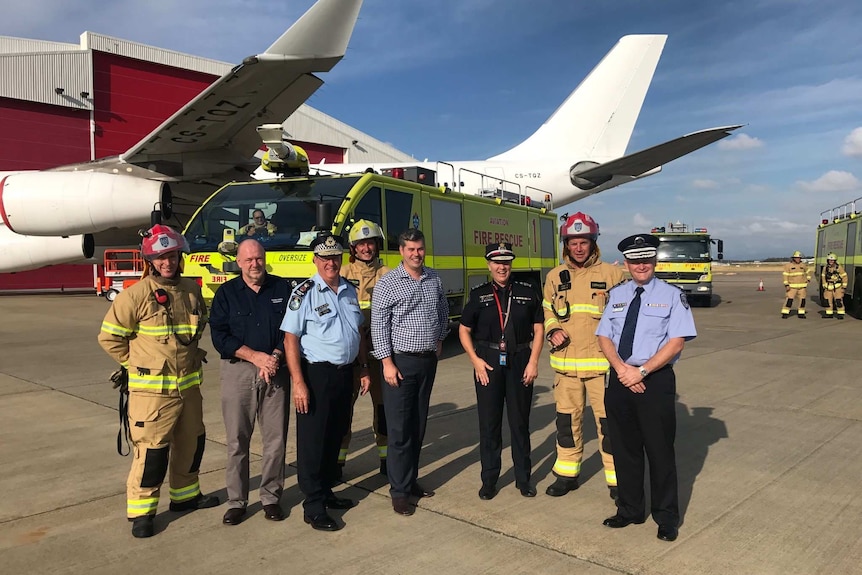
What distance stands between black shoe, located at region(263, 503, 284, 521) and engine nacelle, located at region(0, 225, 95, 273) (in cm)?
1261

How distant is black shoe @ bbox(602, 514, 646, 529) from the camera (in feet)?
12.0

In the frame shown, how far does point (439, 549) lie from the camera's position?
338 centimetres

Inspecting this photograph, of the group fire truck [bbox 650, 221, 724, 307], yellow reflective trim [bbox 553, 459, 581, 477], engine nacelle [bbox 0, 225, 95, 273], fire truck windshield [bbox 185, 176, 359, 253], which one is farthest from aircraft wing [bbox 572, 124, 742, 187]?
engine nacelle [bbox 0, 225, 95, 273]

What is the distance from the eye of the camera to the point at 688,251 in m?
19.9

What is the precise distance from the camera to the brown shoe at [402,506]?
3.88 meters

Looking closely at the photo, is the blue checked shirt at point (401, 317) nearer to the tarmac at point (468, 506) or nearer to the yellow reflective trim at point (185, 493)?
the tarmac at point (468, 506)

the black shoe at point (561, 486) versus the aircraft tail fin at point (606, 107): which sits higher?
the aircraft tail fin at point (606, 107)

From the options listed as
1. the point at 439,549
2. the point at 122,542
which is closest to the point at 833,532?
the point at 439,549

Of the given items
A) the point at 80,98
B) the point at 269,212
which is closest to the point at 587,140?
the point at 269,212

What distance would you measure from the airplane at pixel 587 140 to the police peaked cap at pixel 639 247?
44.2 feet

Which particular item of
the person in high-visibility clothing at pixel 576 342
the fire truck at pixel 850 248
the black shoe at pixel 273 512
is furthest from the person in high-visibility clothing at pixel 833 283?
the black shoe at pixel 273 512

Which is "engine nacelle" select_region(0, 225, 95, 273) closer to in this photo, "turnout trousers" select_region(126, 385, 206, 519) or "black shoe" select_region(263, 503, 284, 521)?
"turnout trousers" select_region(126, 385, 206, 519)

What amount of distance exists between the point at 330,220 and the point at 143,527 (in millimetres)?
4324

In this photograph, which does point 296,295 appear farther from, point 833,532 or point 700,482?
point 833,532
